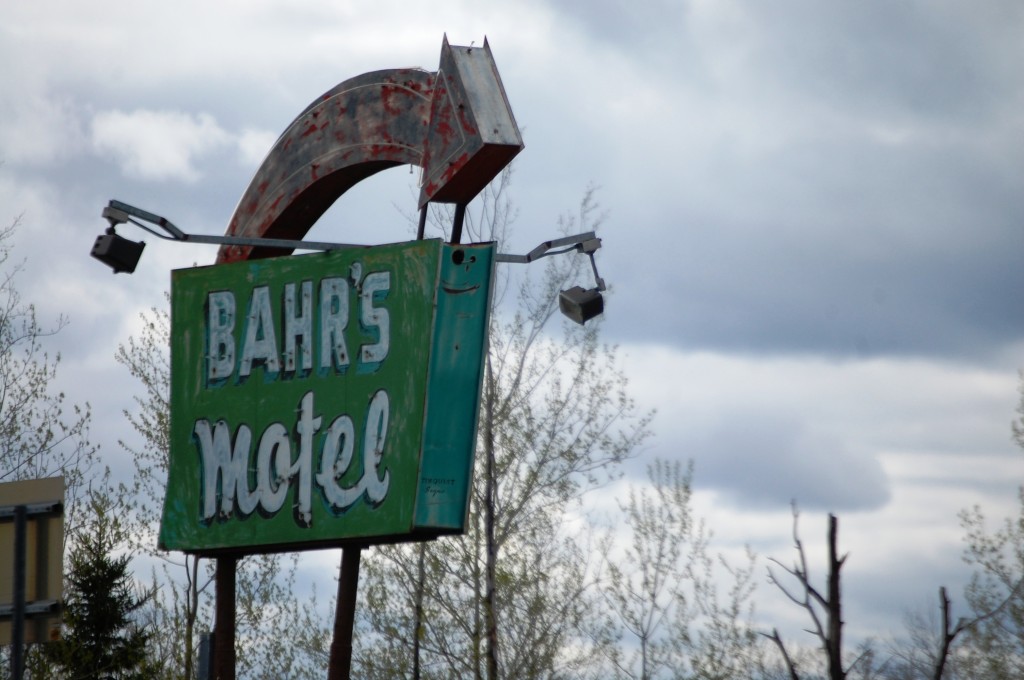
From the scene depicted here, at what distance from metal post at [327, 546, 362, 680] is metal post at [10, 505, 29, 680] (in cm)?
331

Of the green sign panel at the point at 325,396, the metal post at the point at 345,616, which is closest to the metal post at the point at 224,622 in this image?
the green sign panel at the point at 325,396

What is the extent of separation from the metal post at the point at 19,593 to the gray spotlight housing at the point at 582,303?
498cm

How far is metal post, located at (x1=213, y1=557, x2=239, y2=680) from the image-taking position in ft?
35.0

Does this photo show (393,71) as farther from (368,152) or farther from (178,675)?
(178,675)

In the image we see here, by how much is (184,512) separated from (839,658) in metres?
5.38

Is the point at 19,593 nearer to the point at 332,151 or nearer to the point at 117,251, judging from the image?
the point at 117,251

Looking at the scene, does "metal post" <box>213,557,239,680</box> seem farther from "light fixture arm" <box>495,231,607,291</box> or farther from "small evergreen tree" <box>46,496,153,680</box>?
"small evergreen tree" <box>46,496,153,680</box>

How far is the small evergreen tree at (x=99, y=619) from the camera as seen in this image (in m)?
24.0

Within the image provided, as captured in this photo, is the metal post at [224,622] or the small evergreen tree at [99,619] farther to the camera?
the small evergreen tree at [99,619]

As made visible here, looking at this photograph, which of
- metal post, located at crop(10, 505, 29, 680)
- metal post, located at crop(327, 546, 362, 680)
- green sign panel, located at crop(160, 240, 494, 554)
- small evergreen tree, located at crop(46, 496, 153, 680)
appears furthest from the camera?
small evergreen tree, located at crop(46, 496, 153, 680)

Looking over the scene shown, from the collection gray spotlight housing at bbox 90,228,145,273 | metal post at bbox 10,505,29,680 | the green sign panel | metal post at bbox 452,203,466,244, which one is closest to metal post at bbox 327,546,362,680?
the green sign panel

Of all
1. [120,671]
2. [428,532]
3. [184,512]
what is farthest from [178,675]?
[428,532]

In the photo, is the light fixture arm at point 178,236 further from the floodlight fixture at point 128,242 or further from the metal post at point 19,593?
the metal post at point 19,593

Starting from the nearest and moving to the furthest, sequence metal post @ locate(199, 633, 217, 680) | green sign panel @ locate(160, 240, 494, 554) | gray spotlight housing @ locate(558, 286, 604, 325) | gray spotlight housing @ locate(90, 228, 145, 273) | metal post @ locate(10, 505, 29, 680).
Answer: metal post @ locate(10, 505, 29, 680) < green sign panel @ locate(160, 240, 494, 554) < metal post @ locate(199, 633, 217, 680) < gray spotlight housing @ locate(90, 228, 145, 273) < gray spotlight housing @ locate(558, 286, 604, 325)
